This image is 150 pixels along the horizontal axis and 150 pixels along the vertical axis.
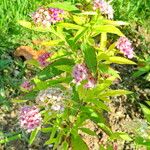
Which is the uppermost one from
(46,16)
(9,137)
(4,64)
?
(46,16)

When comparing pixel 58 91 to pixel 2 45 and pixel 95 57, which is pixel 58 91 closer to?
pixel 95 57

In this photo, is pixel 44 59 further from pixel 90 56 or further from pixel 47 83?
pixel 90 56

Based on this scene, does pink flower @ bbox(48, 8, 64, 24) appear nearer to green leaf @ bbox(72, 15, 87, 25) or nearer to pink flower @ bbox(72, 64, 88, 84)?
green leaf @ bbox(72, 15, 87, 25)

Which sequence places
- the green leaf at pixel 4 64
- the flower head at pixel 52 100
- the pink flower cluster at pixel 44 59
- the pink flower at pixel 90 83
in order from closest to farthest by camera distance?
the flower head at pixel 52 100, the pink flower at pixel 90 83, the pink flower cluster at pixel 44 59, the green leaf at pixel 4 64

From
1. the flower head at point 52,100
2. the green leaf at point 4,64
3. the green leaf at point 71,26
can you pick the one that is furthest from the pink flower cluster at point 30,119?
the green leaf at point 4,64

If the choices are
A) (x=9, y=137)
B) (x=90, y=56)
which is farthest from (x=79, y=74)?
(x=9, y=137)

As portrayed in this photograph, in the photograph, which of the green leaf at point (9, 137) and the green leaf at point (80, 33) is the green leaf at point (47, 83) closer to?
the green leaf at point (80, 33)

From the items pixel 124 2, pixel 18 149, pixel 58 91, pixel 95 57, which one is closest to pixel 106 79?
pixel 95 57
